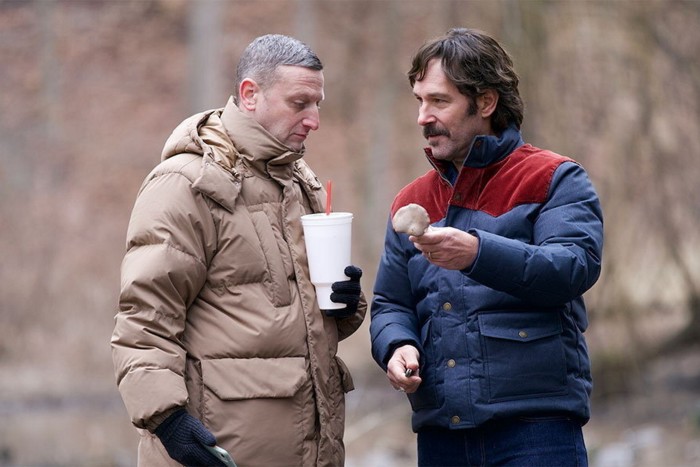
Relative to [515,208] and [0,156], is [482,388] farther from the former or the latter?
[0,156]

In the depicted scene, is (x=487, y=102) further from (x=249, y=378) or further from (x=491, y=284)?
(x=249, y=378)

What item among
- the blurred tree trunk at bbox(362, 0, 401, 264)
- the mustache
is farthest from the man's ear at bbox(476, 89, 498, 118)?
the blurred tree trunk at bbox(362, 0, 401, 264)

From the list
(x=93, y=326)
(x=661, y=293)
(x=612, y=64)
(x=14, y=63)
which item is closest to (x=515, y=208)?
(x=612, y=64)

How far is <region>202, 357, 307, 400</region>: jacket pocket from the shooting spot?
10.2 feet

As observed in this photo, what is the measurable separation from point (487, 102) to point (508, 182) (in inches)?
→ 10.2

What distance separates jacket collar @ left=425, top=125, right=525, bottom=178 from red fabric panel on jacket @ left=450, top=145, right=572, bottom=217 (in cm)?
2

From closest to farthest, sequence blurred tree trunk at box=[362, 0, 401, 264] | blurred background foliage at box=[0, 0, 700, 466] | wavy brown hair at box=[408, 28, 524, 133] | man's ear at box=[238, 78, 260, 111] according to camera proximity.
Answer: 1. wavy brown hair at box=[408, 28, 524, 133]
2. man's ear at box=[238, 78, 260, 111]
3. blurred background foliage at box=[0, 0, 700, 466]
4. blurred tree trunk at box=[362, 0, 401, 264]

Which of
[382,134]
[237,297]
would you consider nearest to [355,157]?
[382,134]

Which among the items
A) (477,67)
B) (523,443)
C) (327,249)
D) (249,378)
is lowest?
(523,443)

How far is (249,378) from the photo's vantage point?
314cm

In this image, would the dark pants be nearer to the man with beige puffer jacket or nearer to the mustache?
the man with beige puffer jacket

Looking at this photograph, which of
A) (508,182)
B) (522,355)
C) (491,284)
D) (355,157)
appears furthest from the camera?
(355,157)

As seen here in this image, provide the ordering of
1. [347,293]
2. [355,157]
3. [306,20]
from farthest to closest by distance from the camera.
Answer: [306,20]
[355,157]
[347,293]

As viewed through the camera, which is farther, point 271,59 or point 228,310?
point 271,59
